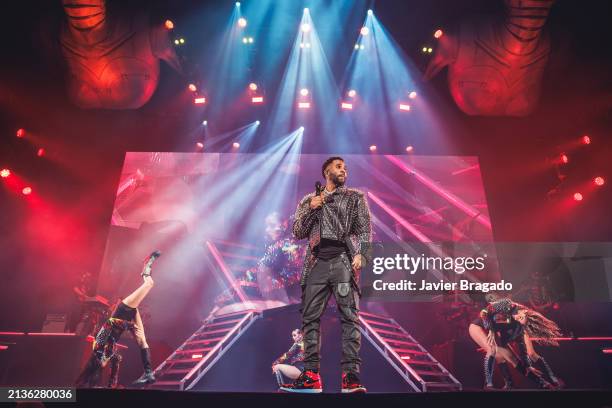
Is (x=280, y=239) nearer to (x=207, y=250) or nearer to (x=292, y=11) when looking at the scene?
(x=207, y=250)

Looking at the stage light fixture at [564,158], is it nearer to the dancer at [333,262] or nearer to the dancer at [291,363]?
the dancer at [291,363]

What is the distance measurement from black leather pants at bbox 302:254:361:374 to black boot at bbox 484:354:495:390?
4.14 metres

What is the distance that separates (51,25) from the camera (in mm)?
7008

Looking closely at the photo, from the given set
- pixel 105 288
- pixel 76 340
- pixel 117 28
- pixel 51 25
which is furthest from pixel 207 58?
pixel 76 340

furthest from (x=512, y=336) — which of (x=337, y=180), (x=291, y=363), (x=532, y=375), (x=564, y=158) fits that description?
(x=337, y=180)

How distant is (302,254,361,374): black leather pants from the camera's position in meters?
3.02

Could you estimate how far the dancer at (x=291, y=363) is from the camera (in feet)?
19.9

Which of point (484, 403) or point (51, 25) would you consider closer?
point (484, 403)

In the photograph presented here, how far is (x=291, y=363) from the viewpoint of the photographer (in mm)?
6168

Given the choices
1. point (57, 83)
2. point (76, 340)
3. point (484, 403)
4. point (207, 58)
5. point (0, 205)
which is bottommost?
point (484, 403)

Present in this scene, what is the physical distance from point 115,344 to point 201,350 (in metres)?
1.36

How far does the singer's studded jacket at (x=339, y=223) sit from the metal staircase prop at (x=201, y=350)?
3.48 metres

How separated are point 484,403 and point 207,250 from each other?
18.2 ft

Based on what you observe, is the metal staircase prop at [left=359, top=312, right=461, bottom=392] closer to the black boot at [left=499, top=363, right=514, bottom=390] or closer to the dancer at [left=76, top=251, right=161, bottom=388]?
the black boot at [left=499, top=363, right=514, bottom=390]
